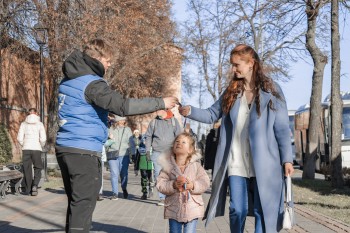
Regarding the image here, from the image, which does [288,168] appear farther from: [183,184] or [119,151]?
[119,151]

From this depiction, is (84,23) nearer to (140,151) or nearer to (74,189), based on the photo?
(140,151)

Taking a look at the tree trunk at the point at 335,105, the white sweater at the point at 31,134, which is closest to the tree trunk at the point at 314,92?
the tree trunk at the point at 335,105

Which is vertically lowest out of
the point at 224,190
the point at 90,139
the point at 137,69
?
the point at 224,190

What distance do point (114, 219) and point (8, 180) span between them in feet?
14.3

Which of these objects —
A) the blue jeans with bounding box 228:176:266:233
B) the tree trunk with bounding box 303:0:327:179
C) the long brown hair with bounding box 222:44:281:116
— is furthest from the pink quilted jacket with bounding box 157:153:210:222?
the tree trunk with bounding box 303:0:327:179

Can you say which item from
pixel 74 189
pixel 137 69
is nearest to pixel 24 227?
pixel 74 189

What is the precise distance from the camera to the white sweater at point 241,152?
572 cm

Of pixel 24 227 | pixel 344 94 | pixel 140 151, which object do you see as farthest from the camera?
pixel 344 94

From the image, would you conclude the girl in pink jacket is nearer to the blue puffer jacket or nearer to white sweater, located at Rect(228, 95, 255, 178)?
white sweater, located at Rect(228, 95, 255, 178)

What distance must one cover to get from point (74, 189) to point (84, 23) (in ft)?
70.7

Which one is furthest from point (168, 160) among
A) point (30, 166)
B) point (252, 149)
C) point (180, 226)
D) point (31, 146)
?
point (30, 166)

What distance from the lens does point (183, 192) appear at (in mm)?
6805

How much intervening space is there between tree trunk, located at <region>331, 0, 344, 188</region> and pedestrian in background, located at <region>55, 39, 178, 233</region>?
12.6m

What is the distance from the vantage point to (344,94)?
29484 mm
